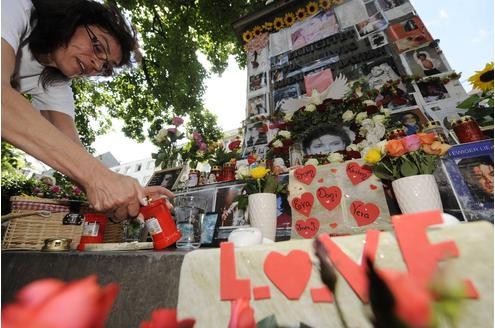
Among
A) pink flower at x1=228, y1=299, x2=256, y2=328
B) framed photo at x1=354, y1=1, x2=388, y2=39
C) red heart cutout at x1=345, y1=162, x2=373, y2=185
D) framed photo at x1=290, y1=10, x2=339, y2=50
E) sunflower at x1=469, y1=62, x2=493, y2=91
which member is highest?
framed photo at x1=290, y1=10, x2=339, y2=50

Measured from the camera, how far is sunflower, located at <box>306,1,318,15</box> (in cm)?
326

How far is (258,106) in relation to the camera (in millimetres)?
2986

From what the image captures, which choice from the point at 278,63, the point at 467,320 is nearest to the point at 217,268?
the point at 467,320

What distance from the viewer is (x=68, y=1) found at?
1488 millimetres

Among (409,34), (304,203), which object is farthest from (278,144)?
(409,34)

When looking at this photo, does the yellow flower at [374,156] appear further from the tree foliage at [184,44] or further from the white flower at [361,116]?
the tree foliage at [184,44]

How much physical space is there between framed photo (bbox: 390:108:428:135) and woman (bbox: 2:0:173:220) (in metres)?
1.75

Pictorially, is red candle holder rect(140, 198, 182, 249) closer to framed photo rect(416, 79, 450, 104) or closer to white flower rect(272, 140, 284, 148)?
white flower rect(272, 140, 284, 148)

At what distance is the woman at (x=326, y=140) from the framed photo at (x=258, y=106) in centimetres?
82

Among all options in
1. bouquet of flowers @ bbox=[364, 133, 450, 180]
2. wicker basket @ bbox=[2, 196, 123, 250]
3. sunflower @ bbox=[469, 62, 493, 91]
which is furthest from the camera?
wicker basket @ bbox=[2, 196, 123, 250]

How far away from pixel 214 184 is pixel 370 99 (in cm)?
137

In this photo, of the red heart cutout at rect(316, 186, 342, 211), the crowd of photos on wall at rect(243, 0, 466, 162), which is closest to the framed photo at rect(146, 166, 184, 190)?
the crowd of photos on wall at rect(243, 0, 466, 162)

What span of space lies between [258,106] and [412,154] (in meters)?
2.03

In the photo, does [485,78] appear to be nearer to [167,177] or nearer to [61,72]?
[167,177]
